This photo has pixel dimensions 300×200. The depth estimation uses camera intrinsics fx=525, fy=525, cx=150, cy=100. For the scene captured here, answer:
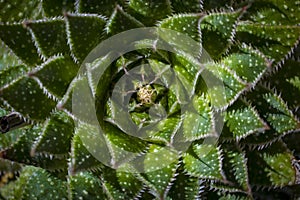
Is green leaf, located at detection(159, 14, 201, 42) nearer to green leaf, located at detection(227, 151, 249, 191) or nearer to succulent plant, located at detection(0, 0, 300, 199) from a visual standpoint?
succulent plant, located at detection(0, 0, 300, 199)

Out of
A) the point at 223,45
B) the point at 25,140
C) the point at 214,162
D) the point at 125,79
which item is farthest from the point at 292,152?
the point at 25,140

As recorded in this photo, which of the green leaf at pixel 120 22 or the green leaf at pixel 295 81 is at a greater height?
the green leaf at pixel 120 22

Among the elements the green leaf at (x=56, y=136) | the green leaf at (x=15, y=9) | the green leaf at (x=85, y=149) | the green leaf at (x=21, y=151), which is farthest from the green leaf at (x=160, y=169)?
the green leaf at (x=15, y=9)

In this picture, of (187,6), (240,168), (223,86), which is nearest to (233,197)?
(240,168)

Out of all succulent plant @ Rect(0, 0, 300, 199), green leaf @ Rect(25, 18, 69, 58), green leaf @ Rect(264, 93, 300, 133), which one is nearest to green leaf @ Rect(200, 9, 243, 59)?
succulent plant @ Rect(0, 0, 300, 199)

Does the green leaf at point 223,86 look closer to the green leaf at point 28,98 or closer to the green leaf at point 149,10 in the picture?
the green leaf at point 149,10
